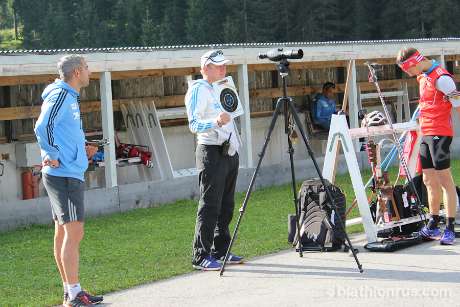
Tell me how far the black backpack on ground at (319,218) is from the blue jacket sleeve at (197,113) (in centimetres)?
149

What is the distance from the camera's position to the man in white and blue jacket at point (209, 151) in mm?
8062

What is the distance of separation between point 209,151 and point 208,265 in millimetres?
1027

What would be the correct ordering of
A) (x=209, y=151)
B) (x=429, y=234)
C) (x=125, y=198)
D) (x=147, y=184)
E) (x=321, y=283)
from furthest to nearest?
1. (x=147, y=184)
2. (x=125, y=198)
3. (x=429, y=234)
4. (x=209, y=151)
5. (x=321, y=283)

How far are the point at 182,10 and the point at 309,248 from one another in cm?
5904

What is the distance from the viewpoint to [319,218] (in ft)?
28.8

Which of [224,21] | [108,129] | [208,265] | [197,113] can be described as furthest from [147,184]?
[224,21]

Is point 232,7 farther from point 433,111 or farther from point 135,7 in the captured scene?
point 433,111

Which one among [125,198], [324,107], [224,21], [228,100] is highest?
[224,21]

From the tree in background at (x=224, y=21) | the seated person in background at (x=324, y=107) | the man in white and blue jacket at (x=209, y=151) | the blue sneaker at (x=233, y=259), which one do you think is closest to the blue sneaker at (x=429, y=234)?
the blue sneaker at (x=233, y=259)

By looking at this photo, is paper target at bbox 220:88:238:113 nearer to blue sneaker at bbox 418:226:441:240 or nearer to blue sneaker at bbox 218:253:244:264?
blue sneaker at bbox 218:253:244:264

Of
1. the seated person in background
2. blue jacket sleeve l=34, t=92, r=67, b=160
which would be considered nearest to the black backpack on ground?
blue jacket sleeve l=34, t=92, r=67, b=160

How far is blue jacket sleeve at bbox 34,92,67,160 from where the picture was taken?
675 centimetres

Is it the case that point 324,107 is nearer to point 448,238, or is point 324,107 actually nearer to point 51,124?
point 448,238

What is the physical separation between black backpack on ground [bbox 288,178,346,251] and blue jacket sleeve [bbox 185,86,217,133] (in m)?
1.49
